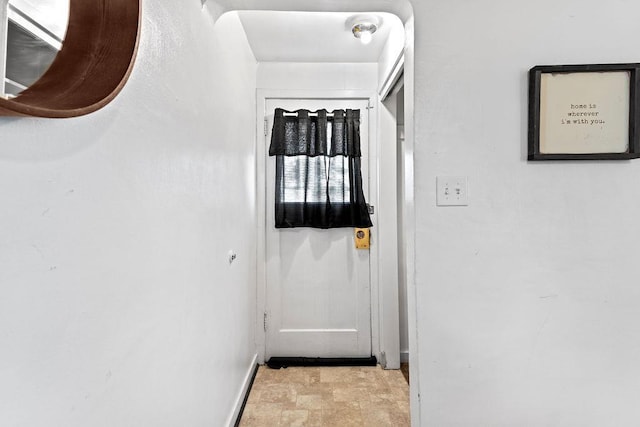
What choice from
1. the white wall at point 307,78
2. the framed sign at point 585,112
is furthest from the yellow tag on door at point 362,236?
the framed sign at point 585,112

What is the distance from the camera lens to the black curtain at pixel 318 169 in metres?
2.69

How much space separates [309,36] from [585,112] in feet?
5.20

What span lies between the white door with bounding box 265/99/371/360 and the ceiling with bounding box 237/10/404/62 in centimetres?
34

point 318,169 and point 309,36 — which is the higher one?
point 309,36

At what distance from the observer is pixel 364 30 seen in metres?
2.15

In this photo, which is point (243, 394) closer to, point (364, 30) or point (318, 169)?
point (318, 169)

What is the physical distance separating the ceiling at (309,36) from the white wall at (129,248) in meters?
0.50

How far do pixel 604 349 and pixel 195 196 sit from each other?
63.3 inches

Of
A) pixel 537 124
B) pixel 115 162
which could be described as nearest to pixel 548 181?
pixel 537 124

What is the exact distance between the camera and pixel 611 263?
1.39 m

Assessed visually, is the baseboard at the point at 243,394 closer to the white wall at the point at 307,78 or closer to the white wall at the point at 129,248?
the white wall at the point at 129,248

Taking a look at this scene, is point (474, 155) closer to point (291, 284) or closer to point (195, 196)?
point (195, 196)

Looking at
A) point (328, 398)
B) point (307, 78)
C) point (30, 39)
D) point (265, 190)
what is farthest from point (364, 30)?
point (328, 398)

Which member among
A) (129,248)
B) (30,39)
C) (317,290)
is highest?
(30,39)
